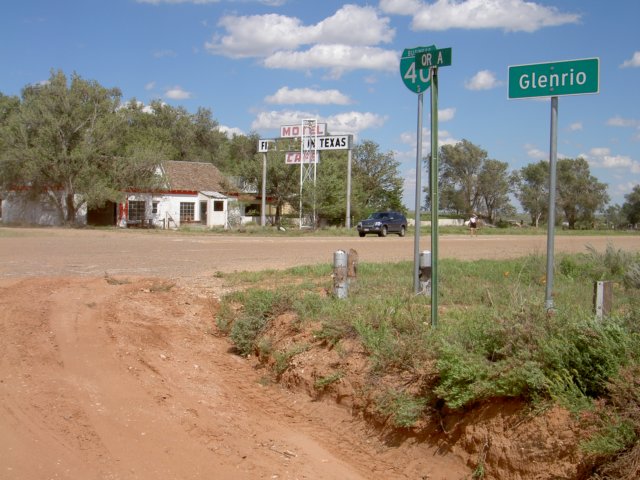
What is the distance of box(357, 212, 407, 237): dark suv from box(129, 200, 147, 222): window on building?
18.3 m

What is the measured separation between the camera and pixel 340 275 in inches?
397

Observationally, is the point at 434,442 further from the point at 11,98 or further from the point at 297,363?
the point at 11,98

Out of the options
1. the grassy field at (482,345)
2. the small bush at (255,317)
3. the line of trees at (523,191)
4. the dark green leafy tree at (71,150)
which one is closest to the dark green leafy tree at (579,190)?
the line of trees at (523,191)

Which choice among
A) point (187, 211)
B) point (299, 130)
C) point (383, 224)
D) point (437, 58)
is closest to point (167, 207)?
point (187, 211)

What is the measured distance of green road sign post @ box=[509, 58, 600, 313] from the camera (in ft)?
22.3

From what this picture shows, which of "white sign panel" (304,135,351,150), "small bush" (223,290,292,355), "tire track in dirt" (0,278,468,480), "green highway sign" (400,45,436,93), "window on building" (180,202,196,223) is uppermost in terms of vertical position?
"white sign panel" (304,135,351,150)

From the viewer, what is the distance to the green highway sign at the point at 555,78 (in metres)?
6.77

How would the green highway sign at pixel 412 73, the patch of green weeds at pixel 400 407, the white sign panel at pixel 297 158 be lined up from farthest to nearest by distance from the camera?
the white sign panel at pixel 297 158, the green highway sign at pixel 412 73, the patch of green weeds at pixel 400 407

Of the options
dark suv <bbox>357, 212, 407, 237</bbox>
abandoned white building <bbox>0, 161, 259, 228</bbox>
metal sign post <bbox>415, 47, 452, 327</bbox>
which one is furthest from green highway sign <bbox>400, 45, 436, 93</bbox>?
abandoned white building <bbox>0, 161, 259, 228</bbox>

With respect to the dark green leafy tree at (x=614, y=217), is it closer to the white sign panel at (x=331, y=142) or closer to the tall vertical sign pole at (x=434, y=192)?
the white sign panel at (x=331, y=142)

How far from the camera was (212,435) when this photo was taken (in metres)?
6.38

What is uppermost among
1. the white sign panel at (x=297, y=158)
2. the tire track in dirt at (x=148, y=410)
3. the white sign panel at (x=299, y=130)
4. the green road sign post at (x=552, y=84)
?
the white sign panel at (x=299, y=130)

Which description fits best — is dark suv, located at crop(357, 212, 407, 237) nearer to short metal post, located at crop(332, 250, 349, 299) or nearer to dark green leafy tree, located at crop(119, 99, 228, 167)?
short metal post, located at crop(332, 250, 349, 299)

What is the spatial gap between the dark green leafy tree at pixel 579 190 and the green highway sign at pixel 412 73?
223 feet
